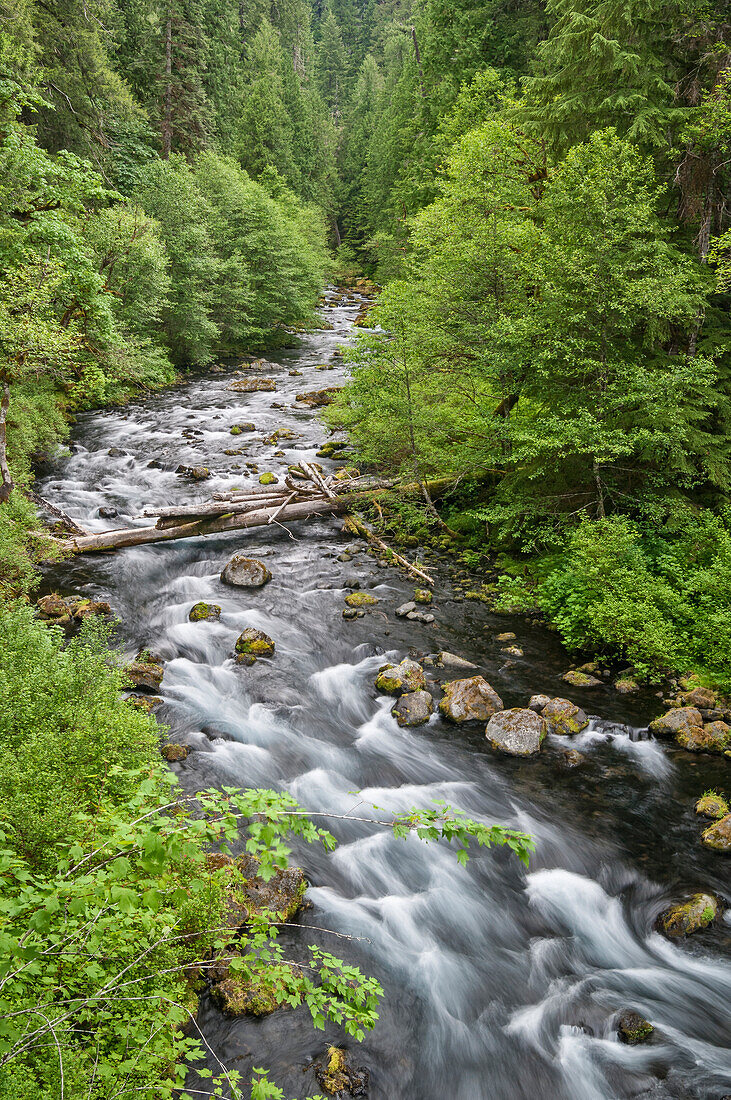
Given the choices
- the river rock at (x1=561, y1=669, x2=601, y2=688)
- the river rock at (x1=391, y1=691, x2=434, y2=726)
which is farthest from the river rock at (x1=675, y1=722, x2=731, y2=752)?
the river rock at (x1=391, y1=691, x2=434, y2=726)

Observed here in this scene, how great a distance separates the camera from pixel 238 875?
462 centimetres

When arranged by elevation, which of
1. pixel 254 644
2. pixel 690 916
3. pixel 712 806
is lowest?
pixel 254 644

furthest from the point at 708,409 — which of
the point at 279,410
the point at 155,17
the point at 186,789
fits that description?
the point at 155,17

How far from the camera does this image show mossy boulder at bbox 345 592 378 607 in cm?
1165

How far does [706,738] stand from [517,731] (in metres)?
2.44

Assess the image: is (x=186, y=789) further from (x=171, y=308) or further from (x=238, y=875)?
(x=171, y=308)

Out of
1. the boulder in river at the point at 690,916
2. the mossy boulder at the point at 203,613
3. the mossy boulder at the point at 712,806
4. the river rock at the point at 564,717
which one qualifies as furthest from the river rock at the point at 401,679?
the boulder in river at the point at 690,916

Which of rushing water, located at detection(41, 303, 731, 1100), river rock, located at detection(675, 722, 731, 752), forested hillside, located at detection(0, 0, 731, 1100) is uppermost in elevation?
forested hillside, located at detection(0, 0, 731, 1100)

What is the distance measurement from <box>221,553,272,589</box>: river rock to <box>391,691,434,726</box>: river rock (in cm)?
465

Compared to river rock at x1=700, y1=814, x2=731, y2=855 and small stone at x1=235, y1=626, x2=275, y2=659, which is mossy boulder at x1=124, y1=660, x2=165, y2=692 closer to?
small stone at x1=235, y1=626, x2=275, y2=659

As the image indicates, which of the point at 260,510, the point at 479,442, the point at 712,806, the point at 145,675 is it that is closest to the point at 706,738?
the point at 712,806

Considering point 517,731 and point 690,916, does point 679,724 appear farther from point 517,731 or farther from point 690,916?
point 690,916

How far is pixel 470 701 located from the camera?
8664 mm

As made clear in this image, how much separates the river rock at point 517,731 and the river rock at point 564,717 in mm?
153
